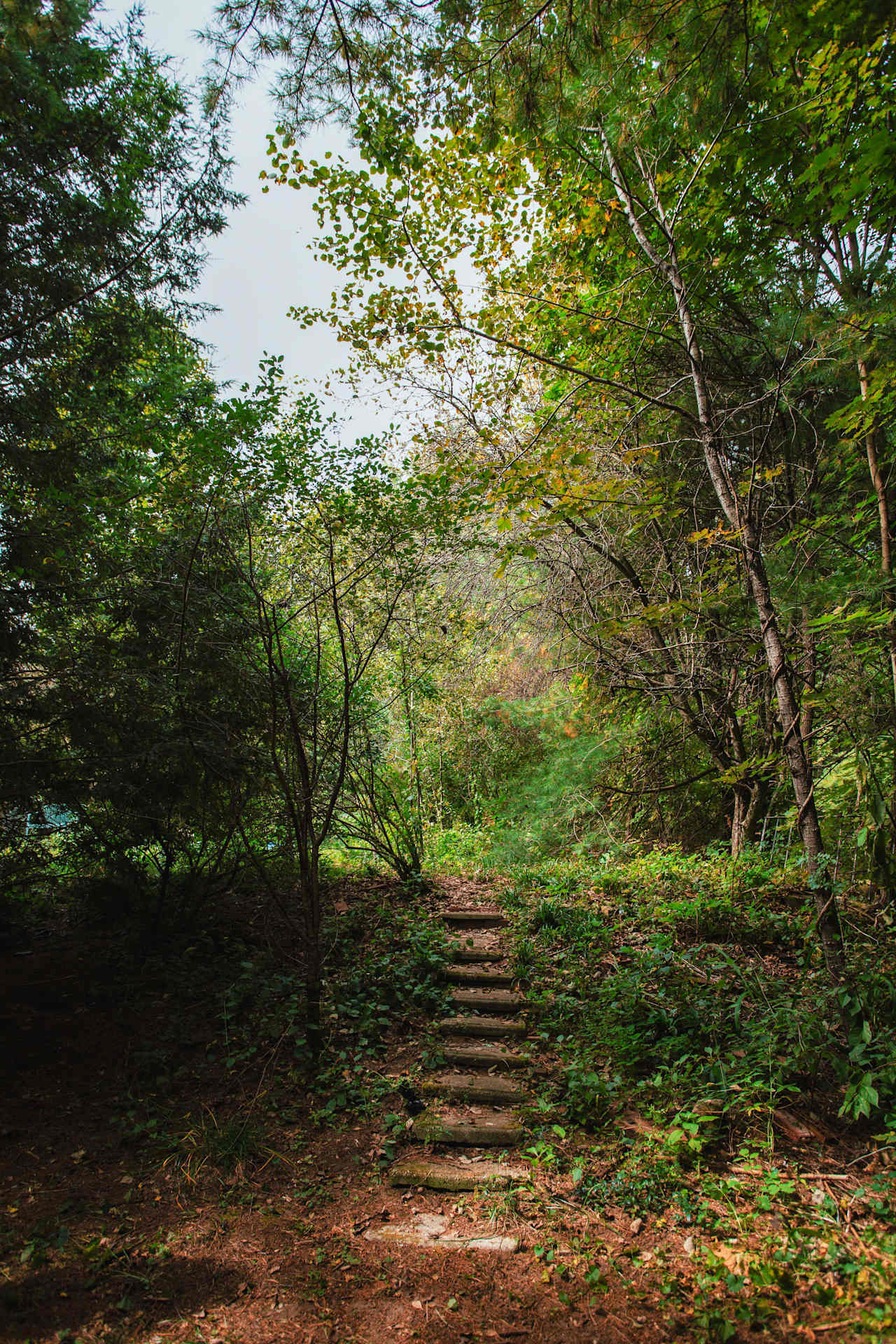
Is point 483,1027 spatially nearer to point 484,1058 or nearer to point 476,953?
point 484,1058

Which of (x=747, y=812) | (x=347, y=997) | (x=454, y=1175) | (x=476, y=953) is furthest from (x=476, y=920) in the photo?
(x=747, y=812)

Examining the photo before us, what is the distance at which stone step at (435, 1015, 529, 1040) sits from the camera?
3891mm

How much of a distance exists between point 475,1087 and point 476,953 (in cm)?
151

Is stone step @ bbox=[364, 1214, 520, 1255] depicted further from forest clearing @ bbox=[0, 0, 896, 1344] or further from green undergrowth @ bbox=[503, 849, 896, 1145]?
green undergrowth @ bbox=[503, 849, 896, 1145]

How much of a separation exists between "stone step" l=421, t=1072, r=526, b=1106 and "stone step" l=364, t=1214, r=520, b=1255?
2.53 feet

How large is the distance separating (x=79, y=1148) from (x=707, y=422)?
17.0ft

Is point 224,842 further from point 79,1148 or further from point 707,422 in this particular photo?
point 707,422

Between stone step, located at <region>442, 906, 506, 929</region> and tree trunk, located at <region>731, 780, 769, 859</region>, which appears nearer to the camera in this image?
stone step, located at <region>442, 906, 506, 929</region>

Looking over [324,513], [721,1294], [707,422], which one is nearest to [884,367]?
[707,422]

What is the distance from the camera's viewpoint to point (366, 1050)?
3.81 m

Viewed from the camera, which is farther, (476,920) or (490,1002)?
(476,920)

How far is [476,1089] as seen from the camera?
3.37 meters

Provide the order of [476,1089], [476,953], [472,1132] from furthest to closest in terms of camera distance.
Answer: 1. [476,953]
2. [476,1089]
3. [472,1132]

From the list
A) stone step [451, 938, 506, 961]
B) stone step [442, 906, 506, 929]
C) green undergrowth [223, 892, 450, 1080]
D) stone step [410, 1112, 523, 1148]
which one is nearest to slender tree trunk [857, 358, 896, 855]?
stone step [410, 1112, 523, 1148]
